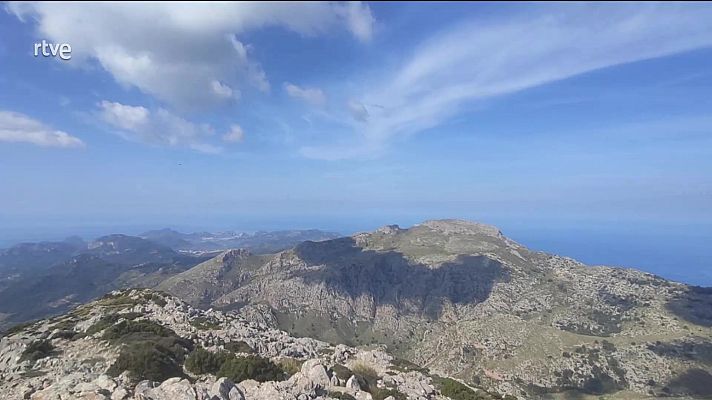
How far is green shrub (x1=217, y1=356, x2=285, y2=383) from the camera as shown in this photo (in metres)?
30.6

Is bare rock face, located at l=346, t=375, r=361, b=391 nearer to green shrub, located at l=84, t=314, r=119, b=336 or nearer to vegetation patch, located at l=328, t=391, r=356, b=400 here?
vegetation patch, located at l=328, t=391, r=356, b=400

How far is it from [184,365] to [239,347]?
823cm

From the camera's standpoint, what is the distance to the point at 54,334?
4234 centimetres

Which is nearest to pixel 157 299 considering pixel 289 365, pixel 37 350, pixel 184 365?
pixel 37 350

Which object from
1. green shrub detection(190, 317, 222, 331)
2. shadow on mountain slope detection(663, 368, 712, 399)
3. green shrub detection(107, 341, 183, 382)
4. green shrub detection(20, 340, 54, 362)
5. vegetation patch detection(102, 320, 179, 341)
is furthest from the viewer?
shadow on mountain slope detection(663, 368, 712, 399)

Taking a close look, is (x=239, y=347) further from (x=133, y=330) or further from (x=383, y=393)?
(x=383, y=393)

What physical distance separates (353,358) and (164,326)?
22.1 metres

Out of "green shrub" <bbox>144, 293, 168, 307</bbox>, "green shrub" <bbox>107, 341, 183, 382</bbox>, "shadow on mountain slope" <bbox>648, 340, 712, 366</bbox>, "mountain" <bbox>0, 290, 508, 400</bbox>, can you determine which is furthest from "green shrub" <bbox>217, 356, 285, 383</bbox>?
"shadow on mountain slope" <bbox>648, 340, 712, 366</bbox>

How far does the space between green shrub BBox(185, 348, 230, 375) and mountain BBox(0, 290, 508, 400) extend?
0.08m

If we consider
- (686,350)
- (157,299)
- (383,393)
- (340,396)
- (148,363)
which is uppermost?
(148,363)

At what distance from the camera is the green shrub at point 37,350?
1415 inches

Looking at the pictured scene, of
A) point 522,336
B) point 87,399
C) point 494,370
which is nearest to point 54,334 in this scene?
point 87,399

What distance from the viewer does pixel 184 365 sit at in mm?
33375

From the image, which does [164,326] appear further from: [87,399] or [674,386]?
[674,386]
